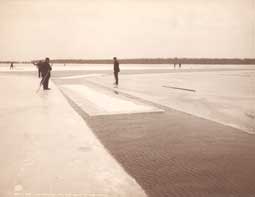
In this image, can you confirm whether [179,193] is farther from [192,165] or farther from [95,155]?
[95,155]

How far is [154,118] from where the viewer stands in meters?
9.45

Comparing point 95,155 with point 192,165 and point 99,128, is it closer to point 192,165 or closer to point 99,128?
point 192,165

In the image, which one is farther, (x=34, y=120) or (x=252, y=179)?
(x=34, y=120)

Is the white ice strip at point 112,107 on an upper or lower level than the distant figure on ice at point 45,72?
lower

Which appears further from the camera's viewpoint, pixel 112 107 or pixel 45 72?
pixel 45 72

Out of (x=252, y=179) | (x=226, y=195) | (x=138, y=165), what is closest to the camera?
(x=226, y=195)

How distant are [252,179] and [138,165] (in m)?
1.75

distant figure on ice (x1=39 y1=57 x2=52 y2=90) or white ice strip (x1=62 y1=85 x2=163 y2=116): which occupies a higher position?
distant figure on ice (x1=39 y1=57 x2=52 y2=90)

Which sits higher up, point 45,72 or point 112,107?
point 45,72

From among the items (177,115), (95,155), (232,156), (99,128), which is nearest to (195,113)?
(177,115)

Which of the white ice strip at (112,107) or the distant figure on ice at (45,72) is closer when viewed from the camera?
the white ice strip at (112,107)

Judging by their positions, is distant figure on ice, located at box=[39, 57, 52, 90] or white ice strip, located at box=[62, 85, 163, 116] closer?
white ice strip, located at box=[62, 85, 163, 116]

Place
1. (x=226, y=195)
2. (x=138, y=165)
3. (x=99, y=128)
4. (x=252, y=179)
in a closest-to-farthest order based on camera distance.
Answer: (x=226, y=195) → (x=252, y=179) → (x=138, y=165) → (x=99, y=128)

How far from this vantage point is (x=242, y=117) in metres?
9.47
